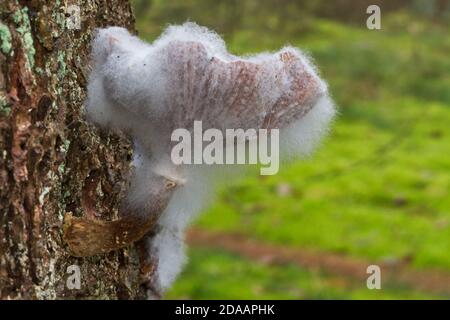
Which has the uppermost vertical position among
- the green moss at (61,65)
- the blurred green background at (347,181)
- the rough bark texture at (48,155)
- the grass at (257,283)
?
the blurred green background at (347,181)

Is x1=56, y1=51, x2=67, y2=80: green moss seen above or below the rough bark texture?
above

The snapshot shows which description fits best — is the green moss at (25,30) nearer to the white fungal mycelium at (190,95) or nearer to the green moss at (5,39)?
the green moss at (5,39)

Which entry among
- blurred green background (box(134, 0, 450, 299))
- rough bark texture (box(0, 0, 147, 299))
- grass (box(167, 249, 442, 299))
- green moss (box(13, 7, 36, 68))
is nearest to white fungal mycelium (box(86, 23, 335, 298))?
rough bark texture (box(0, 0, 147, 299))

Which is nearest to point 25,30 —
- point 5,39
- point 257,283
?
point 5,39

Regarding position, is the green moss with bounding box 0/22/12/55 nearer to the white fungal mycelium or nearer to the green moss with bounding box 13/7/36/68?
the green moss with bounding box 13/7/36/68

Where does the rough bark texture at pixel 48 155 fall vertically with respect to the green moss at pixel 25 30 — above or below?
below

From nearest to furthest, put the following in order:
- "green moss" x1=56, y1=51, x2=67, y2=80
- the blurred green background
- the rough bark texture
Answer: the rough bark texture < "green moss" x1=56, y1=51, x2=67, y2=80 < the blurred green background

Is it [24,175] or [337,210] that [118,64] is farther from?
[337,210]

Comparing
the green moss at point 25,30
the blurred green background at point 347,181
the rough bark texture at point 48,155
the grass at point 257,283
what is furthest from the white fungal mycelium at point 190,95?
the grass at point 257,283
